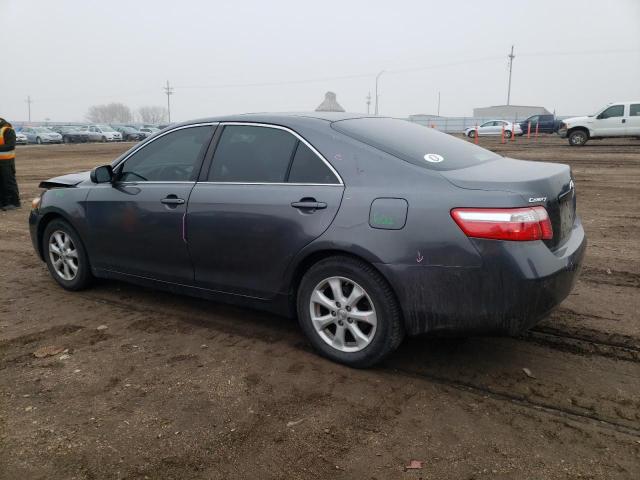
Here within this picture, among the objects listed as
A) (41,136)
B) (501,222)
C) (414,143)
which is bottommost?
(501,222)

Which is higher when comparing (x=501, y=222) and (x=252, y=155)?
(x=252, y=155)

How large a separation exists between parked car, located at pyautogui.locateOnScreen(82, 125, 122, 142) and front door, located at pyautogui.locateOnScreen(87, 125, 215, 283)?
44432 mm

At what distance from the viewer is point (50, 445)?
2830mm

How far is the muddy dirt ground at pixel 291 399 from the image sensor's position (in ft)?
8.71

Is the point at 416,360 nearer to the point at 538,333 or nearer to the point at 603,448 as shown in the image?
the point at 538,333

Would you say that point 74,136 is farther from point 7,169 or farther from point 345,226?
point 345,226

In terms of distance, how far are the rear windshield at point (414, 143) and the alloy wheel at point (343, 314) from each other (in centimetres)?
89

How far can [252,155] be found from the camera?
159 inches

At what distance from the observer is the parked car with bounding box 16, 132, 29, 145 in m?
41.1

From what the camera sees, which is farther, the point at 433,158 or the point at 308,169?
the point at 308,169

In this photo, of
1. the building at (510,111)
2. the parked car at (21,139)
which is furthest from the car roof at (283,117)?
the building at (510,111)

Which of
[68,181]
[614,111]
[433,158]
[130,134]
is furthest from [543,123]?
[433,158]

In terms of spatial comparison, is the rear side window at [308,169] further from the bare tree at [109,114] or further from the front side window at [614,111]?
the bare tree at [109,114]

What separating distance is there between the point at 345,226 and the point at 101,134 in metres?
47.2
